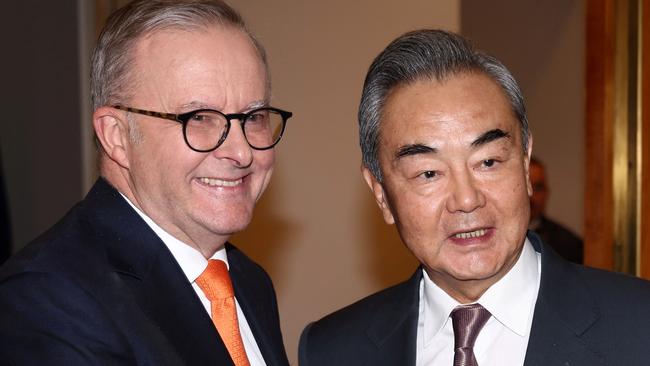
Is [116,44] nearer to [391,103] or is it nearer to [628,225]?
[391,103]

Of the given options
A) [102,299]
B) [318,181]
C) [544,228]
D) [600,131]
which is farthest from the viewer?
[544,228]

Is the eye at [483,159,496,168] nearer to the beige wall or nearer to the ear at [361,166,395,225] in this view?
the ear at [361,166,395,225]

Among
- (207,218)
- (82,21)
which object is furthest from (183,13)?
(82,21)

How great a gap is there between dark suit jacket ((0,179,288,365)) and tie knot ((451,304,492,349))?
53cm

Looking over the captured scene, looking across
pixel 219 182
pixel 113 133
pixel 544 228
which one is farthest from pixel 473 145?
pixel 544 228

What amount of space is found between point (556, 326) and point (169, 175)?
915 mm

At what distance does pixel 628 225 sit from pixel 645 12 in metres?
0.90

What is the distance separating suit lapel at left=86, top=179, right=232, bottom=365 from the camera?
6.14ft

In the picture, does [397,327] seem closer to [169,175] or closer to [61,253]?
[169,175]

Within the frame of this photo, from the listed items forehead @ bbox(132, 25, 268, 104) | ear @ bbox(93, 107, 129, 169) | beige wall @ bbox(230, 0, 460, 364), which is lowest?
beige wall @ bbox(230, 0, 460, 364)

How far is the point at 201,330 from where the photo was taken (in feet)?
6.34

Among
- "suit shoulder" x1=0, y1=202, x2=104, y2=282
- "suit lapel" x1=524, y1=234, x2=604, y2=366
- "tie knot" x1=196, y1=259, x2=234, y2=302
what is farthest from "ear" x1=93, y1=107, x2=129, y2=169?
"suit lapel" x1=524, y1=234, x2=604, y2=366

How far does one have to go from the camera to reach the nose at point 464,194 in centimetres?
197

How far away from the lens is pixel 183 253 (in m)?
2.04
